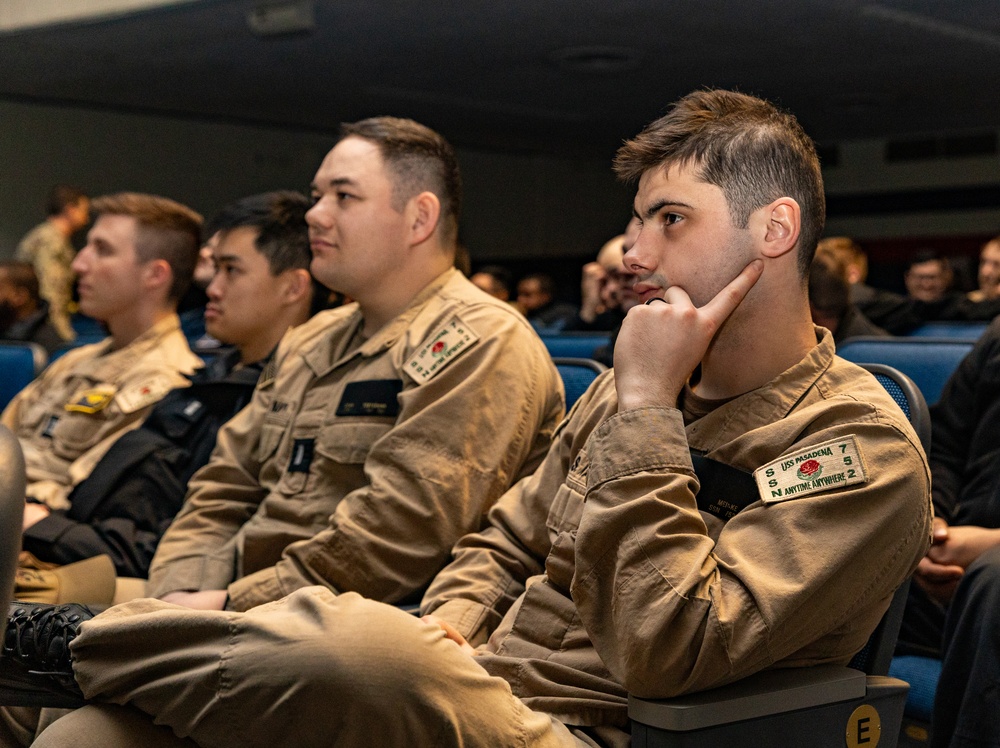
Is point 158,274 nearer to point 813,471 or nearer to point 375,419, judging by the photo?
point 375,419

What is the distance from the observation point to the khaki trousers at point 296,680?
1.06m

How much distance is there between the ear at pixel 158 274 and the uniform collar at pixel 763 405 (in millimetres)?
2164

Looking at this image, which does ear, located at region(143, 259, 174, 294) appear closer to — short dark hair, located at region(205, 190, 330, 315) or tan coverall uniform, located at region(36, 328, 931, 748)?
short dark hair, located at region(205, 190, 330, 315)

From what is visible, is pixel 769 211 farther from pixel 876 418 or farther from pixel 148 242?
pixel 148 242

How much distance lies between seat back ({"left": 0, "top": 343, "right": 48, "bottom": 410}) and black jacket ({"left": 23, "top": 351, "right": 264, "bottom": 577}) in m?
0.99

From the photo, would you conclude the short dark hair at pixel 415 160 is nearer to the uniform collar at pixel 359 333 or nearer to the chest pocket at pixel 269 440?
the uniform collar at pixel 359 333

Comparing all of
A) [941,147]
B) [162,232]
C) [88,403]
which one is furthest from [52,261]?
[941,147]

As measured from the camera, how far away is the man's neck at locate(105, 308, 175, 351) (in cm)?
309

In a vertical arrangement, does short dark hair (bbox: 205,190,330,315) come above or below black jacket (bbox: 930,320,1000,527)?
above

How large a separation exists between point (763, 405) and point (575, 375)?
0.76 meters

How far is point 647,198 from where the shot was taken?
1.34m

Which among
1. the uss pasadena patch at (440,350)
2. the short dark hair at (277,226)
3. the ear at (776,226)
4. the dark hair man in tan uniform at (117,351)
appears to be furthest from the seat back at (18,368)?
the ear at (776,226)

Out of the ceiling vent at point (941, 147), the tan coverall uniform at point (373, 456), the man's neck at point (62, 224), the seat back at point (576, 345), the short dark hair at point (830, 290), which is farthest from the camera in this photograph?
the ceiling vent at point (941, 147)

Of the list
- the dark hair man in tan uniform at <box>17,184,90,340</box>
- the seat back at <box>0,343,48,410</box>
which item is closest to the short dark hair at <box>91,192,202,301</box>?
the seat back at <box>0,343,48,410</box>
